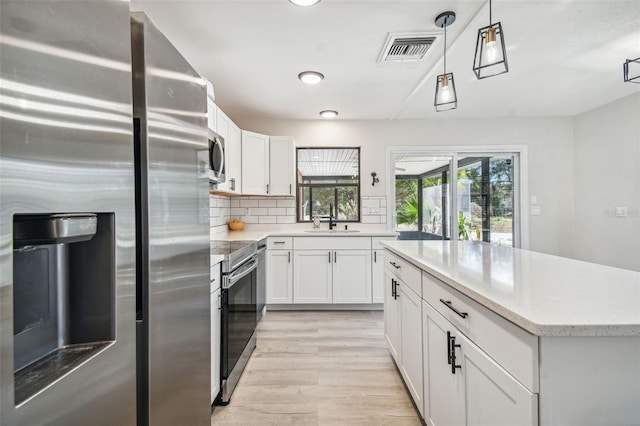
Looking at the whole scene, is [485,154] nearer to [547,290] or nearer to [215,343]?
[547,290]

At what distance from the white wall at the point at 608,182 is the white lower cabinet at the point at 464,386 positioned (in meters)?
3.38

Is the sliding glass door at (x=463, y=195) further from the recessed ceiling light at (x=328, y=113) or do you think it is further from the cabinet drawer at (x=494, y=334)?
the cabinet drawer at (x=494, y=334)

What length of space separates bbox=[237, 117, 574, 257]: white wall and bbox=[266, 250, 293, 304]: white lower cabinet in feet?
4.65

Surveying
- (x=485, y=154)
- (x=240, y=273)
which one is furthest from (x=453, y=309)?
(x=485, y=154)

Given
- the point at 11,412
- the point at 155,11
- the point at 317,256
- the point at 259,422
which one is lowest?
the point at 259,422

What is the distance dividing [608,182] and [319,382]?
3.98 m

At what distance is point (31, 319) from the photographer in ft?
1.66

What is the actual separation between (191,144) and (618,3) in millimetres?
2611

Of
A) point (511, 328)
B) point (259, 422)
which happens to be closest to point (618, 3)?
point (511, 328)

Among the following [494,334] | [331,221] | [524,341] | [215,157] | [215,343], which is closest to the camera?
[524,341]

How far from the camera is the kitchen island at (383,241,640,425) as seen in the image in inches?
29.4

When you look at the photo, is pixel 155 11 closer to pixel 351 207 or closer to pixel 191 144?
pixel 191 144

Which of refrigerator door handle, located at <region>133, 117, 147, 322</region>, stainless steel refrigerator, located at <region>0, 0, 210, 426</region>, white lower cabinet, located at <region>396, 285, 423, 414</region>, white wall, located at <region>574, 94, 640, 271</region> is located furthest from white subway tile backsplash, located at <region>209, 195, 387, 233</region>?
refrigerator door handle, located at <region>133, 117, 147, 322</region>

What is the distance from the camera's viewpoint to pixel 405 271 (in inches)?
72.7
